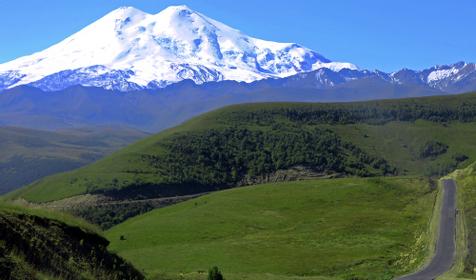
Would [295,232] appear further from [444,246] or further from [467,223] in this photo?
[444,246]

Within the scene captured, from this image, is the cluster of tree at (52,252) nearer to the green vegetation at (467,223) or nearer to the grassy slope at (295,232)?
the grassy slope at (295,232)

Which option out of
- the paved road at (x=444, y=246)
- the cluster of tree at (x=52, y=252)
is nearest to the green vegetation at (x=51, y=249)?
the cluster of tree at (x=52, y=252)

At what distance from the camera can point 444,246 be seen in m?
75.5

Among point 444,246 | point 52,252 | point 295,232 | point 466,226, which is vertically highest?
point 52,252

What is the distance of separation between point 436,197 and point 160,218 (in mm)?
53372

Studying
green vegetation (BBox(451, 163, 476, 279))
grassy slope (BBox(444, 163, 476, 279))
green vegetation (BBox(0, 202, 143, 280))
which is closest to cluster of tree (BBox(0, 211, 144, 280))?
green vegetation (BBox(0, 202, 143, 280))

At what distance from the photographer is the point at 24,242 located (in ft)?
64.3

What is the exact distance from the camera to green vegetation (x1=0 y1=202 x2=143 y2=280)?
17.1m

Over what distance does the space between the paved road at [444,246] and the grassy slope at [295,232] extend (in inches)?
80.2

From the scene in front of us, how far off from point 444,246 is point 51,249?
63.8 m

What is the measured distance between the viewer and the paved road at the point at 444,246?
59156mm

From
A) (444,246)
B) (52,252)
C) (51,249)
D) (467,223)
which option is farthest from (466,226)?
(52,252)

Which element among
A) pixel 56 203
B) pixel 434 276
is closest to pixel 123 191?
pixel 56 203

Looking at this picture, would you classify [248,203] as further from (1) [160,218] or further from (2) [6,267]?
(2) [6,267]
